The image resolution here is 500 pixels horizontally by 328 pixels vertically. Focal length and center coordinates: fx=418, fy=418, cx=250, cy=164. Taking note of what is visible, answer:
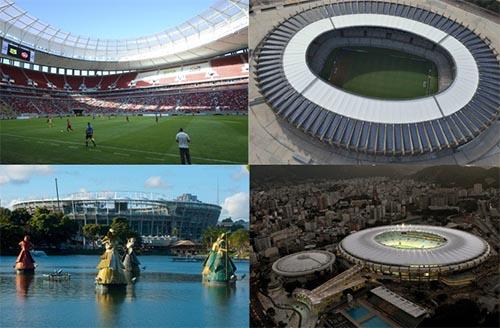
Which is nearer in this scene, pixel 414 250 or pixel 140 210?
pixel 414 250

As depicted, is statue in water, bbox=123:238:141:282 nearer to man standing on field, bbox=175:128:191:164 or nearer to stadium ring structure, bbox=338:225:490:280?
man standing on field, bbox=175:128:191:164

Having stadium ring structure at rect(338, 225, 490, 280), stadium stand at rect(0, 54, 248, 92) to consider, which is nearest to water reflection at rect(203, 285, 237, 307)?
stadium ring structure at rect(338, 225, 490, 280)

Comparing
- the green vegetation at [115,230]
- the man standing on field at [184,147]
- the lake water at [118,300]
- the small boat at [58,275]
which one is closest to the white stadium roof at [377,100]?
the man standing on field at [184,147]

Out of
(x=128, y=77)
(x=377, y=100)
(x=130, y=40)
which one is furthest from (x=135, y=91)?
(x=377, y=100)

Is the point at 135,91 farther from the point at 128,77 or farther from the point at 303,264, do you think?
the point at 303,264

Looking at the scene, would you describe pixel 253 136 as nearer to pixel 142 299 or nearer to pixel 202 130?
pixel 202 130

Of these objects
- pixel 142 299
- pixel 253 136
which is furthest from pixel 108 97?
pixel 142 299
